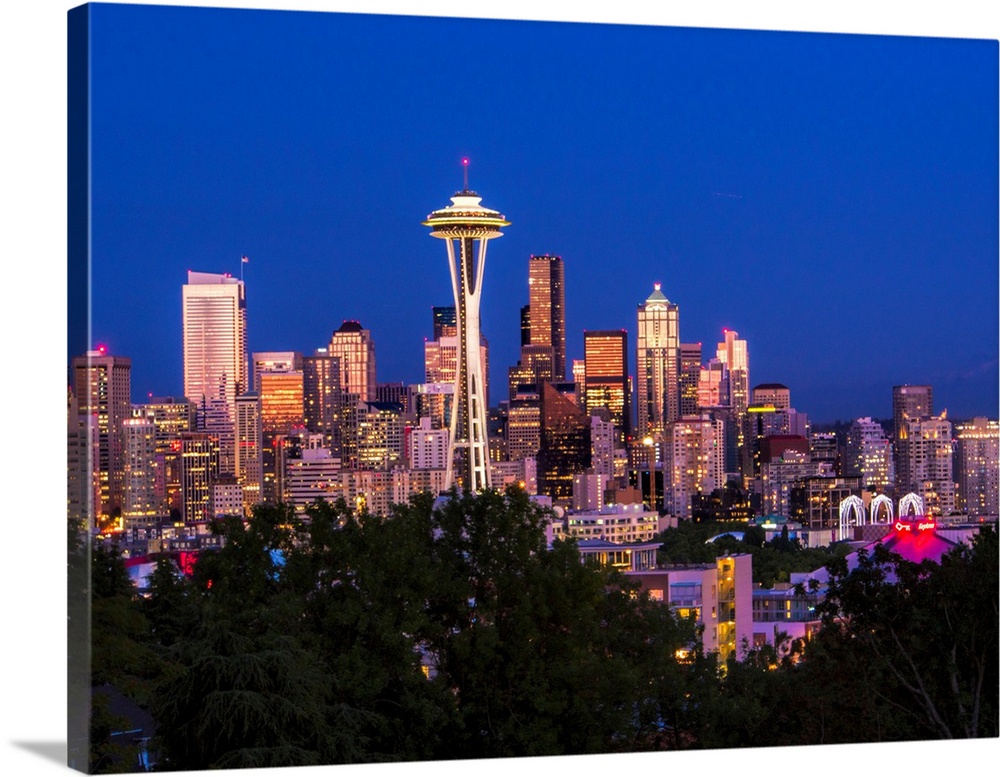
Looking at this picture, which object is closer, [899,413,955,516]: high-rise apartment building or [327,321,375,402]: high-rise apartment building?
[899,413,955,516]: high-rise apartment building

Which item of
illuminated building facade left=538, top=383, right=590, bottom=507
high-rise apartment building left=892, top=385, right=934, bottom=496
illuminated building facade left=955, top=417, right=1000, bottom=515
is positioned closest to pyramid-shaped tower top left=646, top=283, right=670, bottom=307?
high-rise apartment building left=892, top=385, right=934, bottom=496

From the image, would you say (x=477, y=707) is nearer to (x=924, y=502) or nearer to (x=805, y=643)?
(x=805, y=643)

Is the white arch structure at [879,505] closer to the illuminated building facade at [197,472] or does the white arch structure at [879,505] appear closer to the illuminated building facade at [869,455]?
the illuminated building facade at [869,455]

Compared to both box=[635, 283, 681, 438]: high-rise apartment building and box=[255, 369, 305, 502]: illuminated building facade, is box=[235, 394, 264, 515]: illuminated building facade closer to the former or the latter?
box=[255, 369, 305, 502]: illuminated building facade

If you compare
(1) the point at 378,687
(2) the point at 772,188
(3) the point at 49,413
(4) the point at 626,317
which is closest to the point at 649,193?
(2) the point at 772,188

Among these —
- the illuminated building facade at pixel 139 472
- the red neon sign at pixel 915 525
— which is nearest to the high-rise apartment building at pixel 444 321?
the illuminated building facade at pixel 139 472

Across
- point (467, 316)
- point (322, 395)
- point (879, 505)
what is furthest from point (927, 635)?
point (322, 395)
